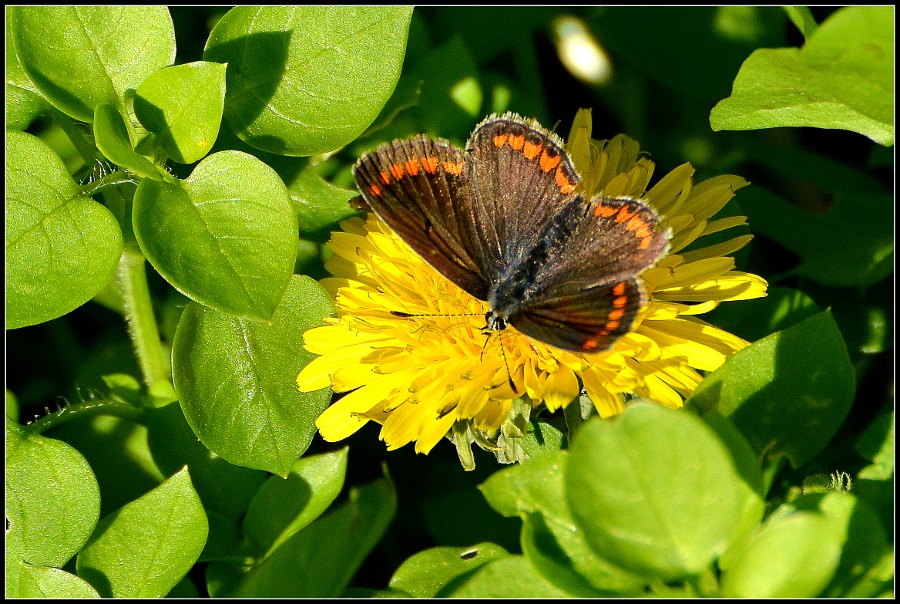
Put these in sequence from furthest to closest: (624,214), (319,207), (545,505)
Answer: (319,207), (624,214), (545,505)

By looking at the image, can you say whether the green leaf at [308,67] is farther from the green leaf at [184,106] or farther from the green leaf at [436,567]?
the green leaf at [436,567]

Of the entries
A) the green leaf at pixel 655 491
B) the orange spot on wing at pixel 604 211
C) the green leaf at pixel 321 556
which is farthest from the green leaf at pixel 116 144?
the green leaf at pixel 655 491

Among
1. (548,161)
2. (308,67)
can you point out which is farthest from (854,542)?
(308,67)

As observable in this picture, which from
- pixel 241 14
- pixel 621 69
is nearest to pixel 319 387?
pixel 241 14

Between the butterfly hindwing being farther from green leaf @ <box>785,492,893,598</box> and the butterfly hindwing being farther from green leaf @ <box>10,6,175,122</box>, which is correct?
green leaf @ <box>10,6,175,122</box>

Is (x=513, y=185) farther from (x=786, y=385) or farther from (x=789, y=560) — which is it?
(x=789, y=560)
